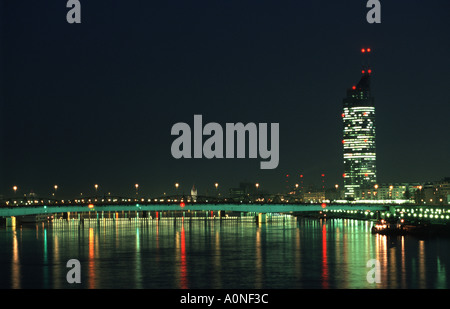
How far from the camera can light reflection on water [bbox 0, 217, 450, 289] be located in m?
62.3

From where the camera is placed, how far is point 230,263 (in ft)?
255

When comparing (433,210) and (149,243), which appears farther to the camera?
(433,210)

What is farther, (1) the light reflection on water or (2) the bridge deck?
(2) the bridge deck

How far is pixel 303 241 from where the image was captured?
4432 inches

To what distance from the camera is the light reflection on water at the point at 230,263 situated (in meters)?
62.3

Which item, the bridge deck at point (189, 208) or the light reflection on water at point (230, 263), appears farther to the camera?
the bridge deck at point (189, 208)

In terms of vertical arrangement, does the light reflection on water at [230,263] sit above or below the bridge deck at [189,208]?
below

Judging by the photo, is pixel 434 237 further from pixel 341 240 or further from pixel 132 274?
pixel 132 274

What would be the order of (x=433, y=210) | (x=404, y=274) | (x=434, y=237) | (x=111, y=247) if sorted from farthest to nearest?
(x=433, y=210), (x=434, y=237), (x=111, y=247), (x=404, y=274)

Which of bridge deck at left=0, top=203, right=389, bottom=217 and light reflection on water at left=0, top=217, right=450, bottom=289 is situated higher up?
bridge deck at left=0, top=203, right=389, bottom=217

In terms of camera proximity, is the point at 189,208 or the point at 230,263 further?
the point at 189,208
